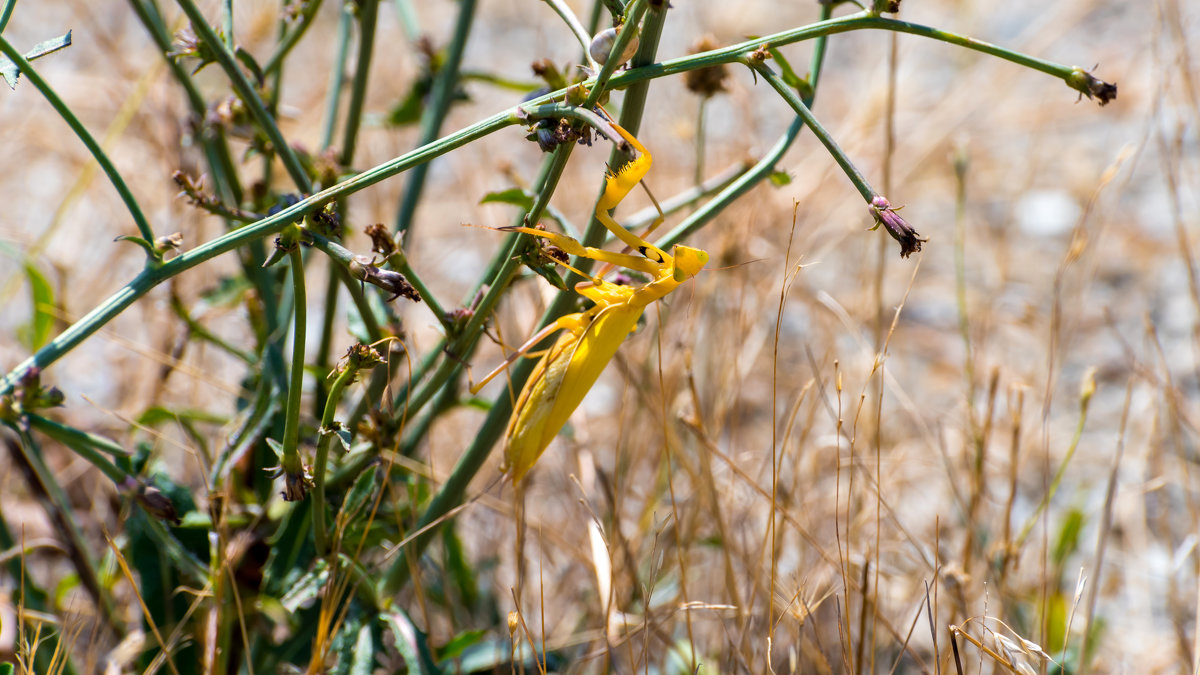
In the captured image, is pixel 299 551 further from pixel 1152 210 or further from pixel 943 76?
pixel 943 76

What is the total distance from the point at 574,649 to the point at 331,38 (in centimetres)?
321

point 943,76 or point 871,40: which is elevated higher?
point 871,40

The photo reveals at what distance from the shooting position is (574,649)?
1685 millimetres

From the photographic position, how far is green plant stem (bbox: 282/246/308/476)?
0.87 m

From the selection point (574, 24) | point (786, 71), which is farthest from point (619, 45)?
point (786, 71)

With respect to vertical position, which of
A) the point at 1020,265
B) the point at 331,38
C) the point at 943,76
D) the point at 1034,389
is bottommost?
the point at 1034,389

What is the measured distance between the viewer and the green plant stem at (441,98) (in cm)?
143

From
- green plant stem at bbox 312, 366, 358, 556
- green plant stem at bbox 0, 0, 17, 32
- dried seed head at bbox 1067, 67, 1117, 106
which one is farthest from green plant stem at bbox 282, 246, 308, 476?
dried seed head at bbox 1067, 67, 1117, 106

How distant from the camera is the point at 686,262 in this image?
3.46ft

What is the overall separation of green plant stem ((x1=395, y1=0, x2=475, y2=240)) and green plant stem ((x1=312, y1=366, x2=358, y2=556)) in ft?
1.74

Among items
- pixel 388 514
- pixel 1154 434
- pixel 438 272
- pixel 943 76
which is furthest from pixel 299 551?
pixel 943 76

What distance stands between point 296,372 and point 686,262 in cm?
46

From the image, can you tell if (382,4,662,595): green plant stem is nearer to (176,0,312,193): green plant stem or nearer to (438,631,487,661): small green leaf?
(438,631,487,661): small green leaf

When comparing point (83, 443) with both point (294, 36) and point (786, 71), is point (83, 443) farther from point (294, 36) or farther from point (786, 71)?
point (786, 71)
